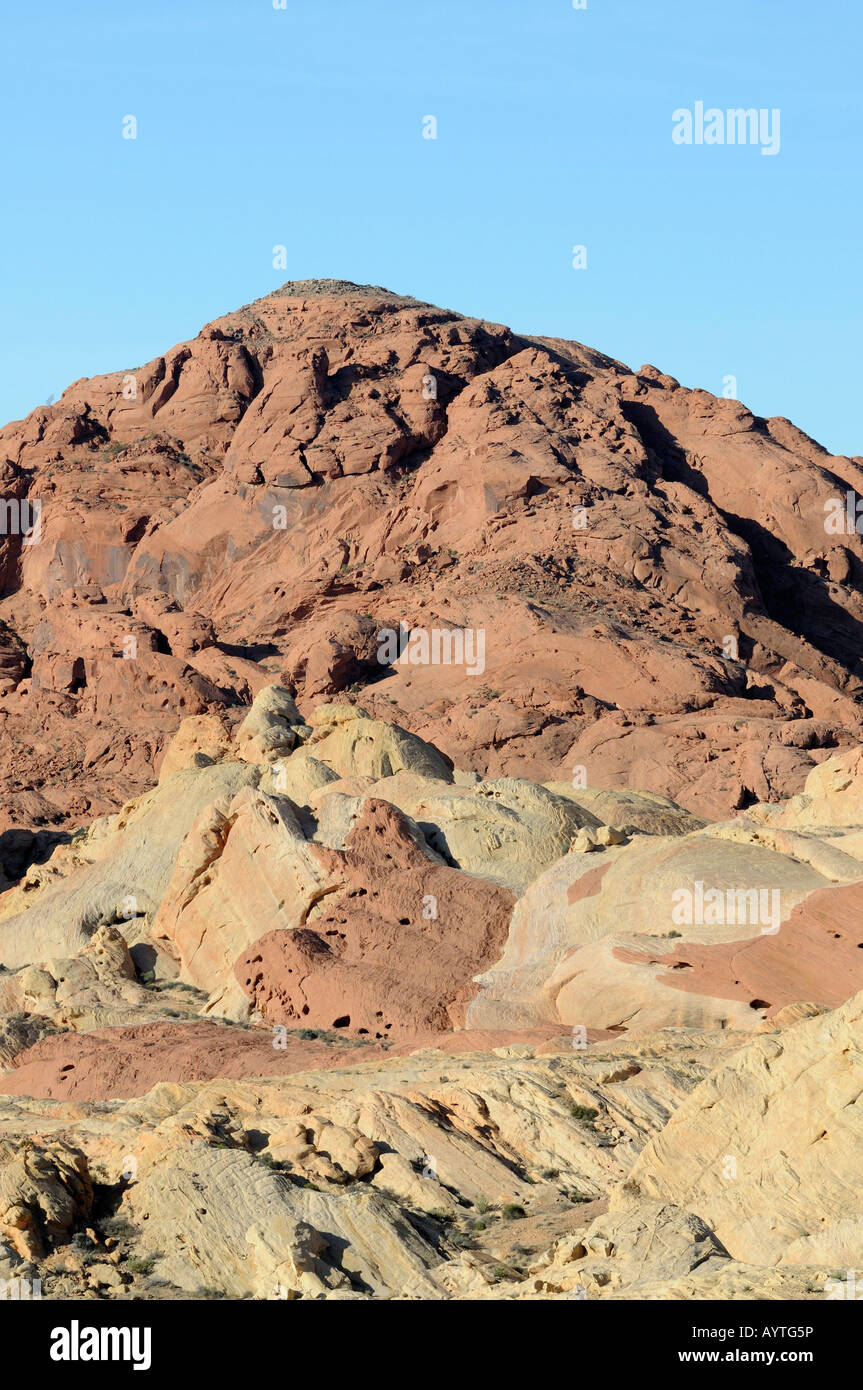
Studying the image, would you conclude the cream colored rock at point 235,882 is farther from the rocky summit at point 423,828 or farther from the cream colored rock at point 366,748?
the cream colored rock at point 366,748

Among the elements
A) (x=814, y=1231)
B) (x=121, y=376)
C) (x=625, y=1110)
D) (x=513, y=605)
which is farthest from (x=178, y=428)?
(x=814, y=1231)

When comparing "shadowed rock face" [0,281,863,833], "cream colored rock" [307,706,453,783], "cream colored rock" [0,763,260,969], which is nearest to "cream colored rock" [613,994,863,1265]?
"cream colored rock" [0,763,260,969]

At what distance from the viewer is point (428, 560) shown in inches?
2406

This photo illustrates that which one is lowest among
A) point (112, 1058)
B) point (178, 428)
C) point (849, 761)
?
point (112, 1058)

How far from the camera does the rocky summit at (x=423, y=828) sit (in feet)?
41.1

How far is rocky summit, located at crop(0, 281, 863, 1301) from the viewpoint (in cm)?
1252

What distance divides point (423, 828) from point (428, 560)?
3299 centimetres

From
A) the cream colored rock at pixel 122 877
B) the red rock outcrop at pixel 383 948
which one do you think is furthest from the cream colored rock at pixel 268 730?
the red rock outcrop at pixel 383 948

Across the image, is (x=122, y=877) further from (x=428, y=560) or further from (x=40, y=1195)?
(x=428, y=560)

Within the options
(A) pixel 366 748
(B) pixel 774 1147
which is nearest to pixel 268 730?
(A) pixel 366 748

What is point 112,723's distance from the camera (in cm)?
5341

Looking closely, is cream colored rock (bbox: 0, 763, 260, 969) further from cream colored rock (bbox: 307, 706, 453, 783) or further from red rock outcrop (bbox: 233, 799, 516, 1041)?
red rock outcrop (bbox: 233, 799, 516, 1041)
